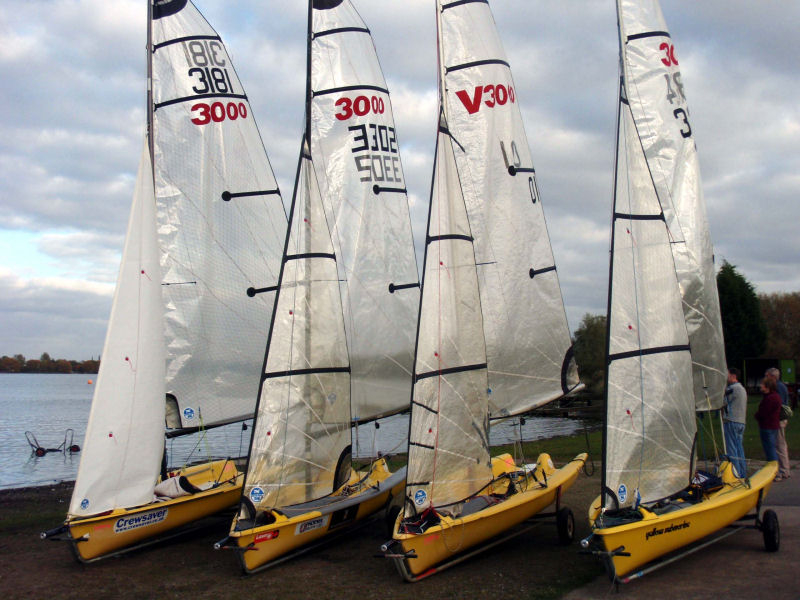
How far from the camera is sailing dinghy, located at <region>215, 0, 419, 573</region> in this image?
8.32m

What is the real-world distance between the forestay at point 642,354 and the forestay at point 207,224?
5.98 metres

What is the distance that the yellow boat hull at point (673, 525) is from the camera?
613cm

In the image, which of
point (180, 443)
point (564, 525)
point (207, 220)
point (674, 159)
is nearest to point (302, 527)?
point (564, 525)

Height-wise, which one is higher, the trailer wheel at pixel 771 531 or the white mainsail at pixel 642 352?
the white mainsail at pixel 642 352

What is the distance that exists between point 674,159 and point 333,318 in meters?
5.94

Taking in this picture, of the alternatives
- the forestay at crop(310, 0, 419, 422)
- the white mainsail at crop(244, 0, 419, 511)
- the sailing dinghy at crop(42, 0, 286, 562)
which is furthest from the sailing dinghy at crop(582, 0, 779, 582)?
the sailing dinghy at crop(42, 0, 286, 562)

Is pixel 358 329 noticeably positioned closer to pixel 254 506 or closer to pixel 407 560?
pixel 254 506

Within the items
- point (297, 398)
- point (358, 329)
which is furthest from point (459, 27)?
point (297, 398)

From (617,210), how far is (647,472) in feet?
8.55

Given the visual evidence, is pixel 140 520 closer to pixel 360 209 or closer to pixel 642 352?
pixel 360 209

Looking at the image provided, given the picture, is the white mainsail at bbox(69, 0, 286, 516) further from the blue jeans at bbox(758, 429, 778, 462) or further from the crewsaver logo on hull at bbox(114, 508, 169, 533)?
the blue jeans at bbox(758, 429, 778, 462)

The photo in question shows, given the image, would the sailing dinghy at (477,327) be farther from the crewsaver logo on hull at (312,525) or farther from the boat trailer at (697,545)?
the boat trailer at (697,545)

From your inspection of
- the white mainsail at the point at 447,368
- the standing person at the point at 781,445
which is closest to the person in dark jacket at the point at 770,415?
the standing person at the point at 781,445

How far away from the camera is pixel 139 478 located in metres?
8.38
